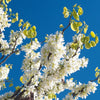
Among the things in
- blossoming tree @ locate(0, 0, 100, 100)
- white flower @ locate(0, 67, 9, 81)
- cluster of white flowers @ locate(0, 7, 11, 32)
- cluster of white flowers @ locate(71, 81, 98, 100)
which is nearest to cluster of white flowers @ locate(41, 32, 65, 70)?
blossoming tree @ locate(0, 0, 100, 100)

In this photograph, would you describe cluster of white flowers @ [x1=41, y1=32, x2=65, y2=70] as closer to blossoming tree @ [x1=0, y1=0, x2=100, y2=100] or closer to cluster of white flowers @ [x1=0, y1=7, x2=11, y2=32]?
blossoming tree @ [x1=0, y1=0, x2=100, y2=100]

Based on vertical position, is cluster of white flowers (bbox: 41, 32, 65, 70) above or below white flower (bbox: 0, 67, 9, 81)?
below

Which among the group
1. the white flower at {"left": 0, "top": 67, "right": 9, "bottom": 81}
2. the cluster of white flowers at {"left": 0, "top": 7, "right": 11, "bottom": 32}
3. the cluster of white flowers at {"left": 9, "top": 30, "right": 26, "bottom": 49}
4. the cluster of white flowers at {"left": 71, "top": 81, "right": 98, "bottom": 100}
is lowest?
the cluster of white flowers at {"left": 71, "top": 81, "right": 98, "bottom": 100}

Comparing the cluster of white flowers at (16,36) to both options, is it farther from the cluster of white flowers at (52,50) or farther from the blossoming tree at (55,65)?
the cluster of white flowers at (52,50)

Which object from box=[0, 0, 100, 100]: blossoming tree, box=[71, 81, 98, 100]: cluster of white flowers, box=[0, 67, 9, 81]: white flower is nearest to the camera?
box=[0, 0, 100, 100]: blossoming tree

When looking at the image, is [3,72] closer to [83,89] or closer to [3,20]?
[3,20]

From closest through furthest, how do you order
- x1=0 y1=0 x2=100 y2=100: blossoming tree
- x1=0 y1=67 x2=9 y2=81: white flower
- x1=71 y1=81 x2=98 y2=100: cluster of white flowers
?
x1=0 y1=0 x2=100 y2=100: blossoming tree → x1=71 y1=81 x2=98 y2=100: cluster of white flowers → x1=0 y1=67 x2=9 y2=81: white flower

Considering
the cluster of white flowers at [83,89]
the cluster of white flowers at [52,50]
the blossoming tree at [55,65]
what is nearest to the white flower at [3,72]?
the blossoming tree at [55,65]

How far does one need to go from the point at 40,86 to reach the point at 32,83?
350 millimetres

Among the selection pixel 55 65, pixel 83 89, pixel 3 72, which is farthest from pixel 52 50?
pixel 3 72

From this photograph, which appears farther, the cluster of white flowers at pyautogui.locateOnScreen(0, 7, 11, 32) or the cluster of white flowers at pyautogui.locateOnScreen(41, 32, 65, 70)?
the cluster of white flowers at pyautogui.locateOnScreen(0, 7, 11, 32)

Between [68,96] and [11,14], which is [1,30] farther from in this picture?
[68,96]

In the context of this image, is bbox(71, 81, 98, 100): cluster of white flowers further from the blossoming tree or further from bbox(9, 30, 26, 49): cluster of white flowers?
bbox(9, 30, 26, 49): cluster of white flowers

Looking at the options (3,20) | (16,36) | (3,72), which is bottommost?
(3,72)
